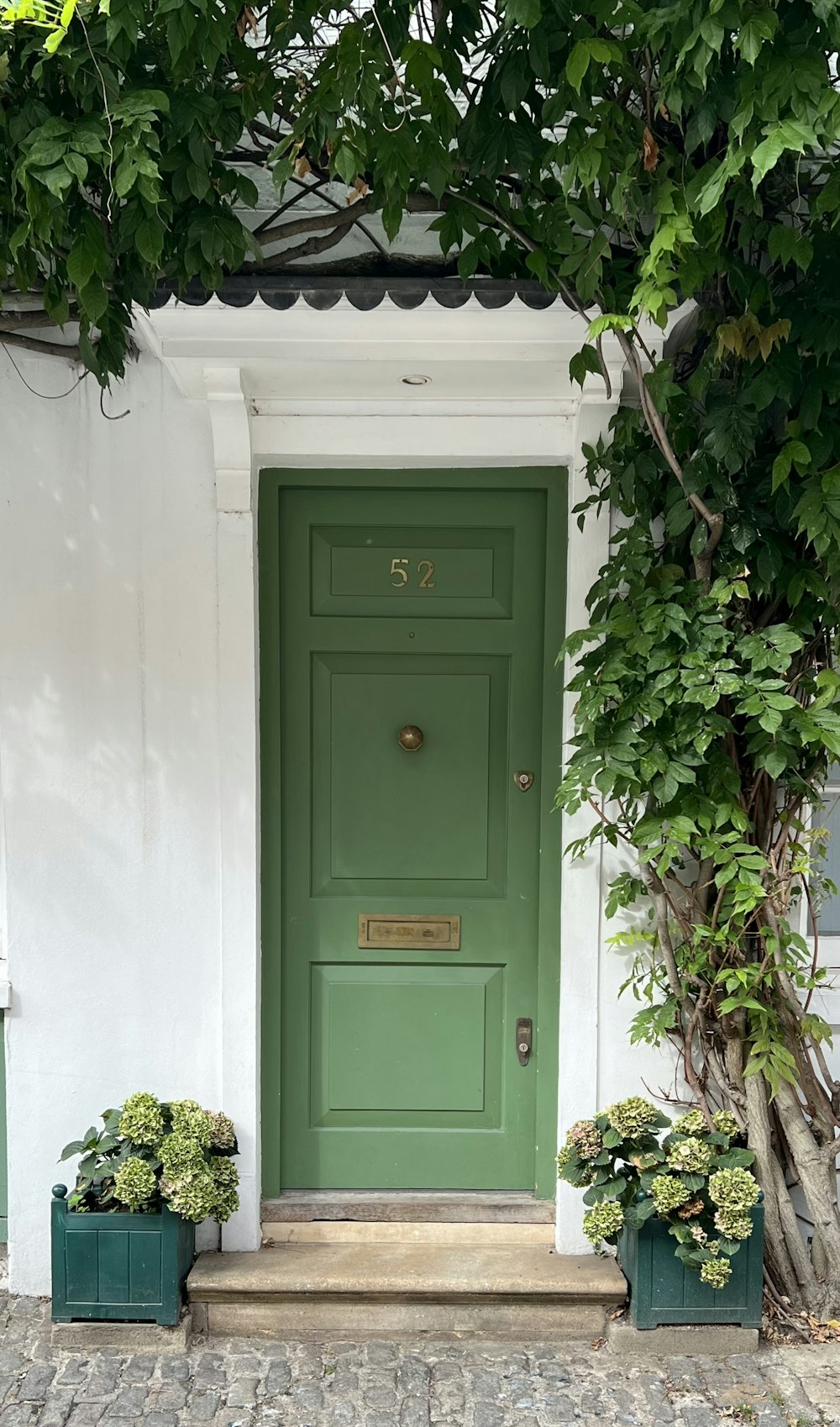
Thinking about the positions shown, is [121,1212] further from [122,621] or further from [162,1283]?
[122,621]

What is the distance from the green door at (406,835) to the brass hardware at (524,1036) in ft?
0.07

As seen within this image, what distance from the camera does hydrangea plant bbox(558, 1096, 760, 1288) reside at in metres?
3.34

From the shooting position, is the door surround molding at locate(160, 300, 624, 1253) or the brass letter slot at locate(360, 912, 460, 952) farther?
the brass letter slot at locate(360, 912, 460, 952)

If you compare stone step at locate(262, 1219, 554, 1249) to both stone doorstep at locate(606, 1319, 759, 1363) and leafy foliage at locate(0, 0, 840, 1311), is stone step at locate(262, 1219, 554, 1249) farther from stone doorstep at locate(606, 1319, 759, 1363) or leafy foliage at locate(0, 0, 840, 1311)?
leafy foliage at locate(0, 0, 840, 1311)

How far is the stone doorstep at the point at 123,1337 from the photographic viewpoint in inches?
136

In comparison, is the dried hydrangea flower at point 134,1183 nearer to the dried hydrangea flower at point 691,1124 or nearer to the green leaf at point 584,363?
the dried hydrangea flower at point 691,1124

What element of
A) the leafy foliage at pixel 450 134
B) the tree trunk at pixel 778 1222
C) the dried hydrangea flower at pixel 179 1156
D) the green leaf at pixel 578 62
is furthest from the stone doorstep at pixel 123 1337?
the green leaf at pixel 578 62

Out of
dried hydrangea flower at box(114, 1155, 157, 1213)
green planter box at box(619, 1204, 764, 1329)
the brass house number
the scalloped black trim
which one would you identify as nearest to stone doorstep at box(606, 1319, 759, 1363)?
green planter box at box(619, 1204, 764, 1329)

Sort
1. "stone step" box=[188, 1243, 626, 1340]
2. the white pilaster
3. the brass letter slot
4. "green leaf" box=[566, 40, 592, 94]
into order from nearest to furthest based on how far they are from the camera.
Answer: "green leaf" box=[566, 40, 592, 94] < "stone step" box=[188, 1243, 626, 1340] < the white pilaster < the brass letter slot

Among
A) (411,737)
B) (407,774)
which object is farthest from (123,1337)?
(411,737)

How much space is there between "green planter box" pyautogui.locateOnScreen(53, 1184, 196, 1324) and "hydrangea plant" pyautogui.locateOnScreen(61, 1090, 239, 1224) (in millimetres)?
47

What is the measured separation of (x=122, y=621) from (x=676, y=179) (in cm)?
215

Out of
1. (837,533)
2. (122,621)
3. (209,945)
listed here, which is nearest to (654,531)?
(837,533)

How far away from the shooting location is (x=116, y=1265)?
3.44 metres
